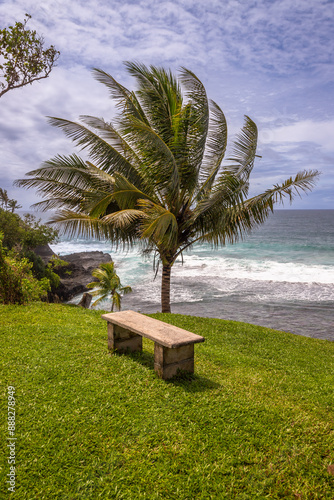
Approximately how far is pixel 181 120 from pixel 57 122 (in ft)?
12.4

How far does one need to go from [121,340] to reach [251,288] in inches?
856

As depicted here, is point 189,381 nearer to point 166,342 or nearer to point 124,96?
point 166,342

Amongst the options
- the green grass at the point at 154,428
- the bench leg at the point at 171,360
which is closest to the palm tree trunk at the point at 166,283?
the green grass at the point at 154,428

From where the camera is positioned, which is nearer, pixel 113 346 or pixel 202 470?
pixel 202 470

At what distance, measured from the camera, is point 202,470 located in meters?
2.94

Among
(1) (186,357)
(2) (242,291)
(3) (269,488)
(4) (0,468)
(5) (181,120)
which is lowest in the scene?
(2) (242,291)

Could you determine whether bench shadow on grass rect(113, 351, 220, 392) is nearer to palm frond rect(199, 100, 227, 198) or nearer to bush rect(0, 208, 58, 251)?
palm frond rect(199, 100, 227, 198)

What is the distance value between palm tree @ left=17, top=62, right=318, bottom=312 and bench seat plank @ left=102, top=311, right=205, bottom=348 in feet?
11.6

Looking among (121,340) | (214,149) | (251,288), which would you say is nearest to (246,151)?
(214,149)

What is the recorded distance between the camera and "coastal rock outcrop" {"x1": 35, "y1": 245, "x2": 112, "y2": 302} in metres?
24.7

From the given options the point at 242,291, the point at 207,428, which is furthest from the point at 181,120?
the point at 242,291

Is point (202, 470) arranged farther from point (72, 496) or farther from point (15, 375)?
point (15, 375)

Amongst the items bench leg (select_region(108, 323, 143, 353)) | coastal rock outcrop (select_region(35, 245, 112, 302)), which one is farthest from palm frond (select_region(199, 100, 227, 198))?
coastal rock outcrop (select_region(35, 245, 112, 302))

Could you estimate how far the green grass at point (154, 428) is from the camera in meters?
2.81
